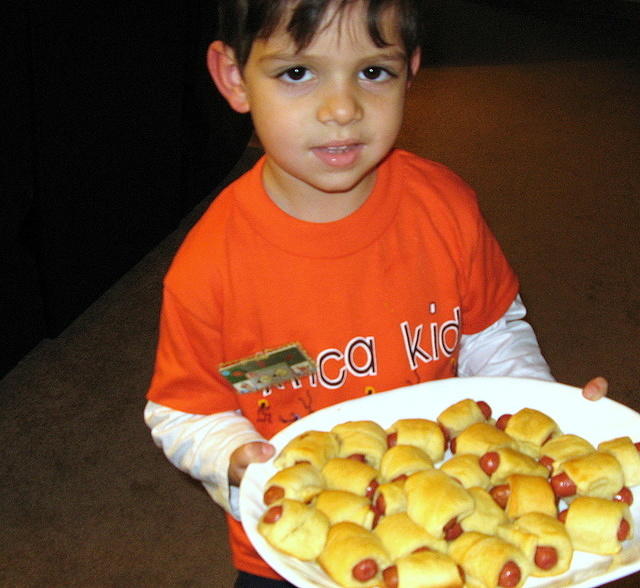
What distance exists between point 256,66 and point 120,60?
123 centimetres

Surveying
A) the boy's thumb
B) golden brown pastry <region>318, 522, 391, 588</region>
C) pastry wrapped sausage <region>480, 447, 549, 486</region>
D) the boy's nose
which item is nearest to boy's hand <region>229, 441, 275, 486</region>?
the boy's thumb

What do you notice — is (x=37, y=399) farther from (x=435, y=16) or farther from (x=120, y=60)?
(x=435, y=16)

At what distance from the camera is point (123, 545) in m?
1.70

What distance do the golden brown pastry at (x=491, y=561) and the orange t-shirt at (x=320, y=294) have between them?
0.85ft

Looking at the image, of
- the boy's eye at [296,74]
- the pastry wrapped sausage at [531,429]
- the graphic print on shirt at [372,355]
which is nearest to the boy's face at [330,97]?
the boy's eye at [296,74]

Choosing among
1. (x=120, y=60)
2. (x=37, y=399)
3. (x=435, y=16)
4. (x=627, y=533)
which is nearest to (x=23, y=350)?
(x=37, y=399)

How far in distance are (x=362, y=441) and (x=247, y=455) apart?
0.11m

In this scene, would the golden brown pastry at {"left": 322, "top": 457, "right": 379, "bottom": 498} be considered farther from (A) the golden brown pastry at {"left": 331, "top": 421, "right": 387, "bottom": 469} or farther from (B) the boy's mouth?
(B) the boy's mouth

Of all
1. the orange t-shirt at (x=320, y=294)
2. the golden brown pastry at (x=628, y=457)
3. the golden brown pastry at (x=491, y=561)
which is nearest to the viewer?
the golden brown pastry at (x=491, y=561)

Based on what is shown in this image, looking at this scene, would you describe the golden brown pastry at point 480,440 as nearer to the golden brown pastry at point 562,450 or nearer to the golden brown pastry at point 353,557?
the golden brown pastry at point 562,450

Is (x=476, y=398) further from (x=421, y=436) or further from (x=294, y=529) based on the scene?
(x=294, y=529)

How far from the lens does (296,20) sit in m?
0.83

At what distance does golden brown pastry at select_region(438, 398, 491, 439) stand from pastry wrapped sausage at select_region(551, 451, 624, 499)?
10cm

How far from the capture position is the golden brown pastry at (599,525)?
81 cm
